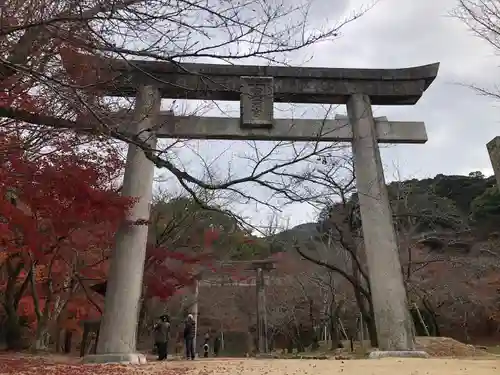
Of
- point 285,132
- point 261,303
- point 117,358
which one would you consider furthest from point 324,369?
point 261,303

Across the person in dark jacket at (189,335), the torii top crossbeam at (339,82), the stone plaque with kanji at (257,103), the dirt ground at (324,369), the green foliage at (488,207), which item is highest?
the green foliage at (488,207)

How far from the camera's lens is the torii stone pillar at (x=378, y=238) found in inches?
361

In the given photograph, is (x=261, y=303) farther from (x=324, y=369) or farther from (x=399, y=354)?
(x=324, y=369)

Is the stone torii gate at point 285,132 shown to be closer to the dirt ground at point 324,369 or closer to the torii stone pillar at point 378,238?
the torii stone pillar at point 378,238

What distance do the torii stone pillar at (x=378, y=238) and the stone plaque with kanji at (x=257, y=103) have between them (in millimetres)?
2044

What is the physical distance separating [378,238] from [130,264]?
17.0 feet

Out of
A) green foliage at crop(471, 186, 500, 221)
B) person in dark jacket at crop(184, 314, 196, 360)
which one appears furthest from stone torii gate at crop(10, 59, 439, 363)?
green foliage at crop(471, 186, 500, 221)

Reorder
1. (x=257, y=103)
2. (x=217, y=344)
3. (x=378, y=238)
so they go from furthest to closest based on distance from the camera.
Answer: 1. (x=217, y=344)
2. (x=257, y=103)
3. (x=378, y=238)

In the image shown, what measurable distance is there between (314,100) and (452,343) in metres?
9.65

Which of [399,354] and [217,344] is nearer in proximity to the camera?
[399,354]

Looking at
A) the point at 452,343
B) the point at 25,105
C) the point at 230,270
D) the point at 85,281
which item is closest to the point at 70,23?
the point at 25,105

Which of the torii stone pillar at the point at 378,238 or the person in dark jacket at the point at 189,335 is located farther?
the person in dark jacket at the point at 189,335

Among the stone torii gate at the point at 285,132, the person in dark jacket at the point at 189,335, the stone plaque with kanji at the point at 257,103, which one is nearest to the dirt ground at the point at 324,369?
the stone torii gate at the point at 285,132

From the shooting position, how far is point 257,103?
10531 millimetres
